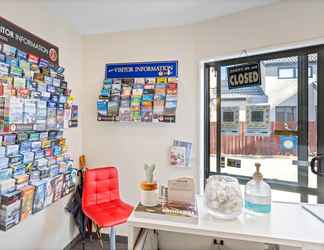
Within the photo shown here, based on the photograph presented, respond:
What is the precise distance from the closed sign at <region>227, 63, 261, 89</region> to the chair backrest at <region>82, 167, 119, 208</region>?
1537mm

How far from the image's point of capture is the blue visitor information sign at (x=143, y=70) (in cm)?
236

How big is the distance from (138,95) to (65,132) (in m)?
0.85

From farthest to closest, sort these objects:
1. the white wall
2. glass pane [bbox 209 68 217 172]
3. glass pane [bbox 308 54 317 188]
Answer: glass pane [bbox 209 68 217 172] → glass pane [bbox 308 54 317 188] → the white wall

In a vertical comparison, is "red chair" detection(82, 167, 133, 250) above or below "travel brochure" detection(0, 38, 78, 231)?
below

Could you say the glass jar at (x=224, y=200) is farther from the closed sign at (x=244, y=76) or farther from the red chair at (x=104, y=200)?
the closed sign at (x=244, y=76)

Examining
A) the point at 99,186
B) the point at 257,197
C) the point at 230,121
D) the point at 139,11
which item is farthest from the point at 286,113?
the point at 99,186

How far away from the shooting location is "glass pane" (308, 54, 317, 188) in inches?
72.0

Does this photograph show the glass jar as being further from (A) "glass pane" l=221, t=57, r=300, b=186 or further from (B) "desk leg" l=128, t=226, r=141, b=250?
(A) "glass pane" l=221, t=57, r=300, b=186

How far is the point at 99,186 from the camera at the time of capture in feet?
7.13

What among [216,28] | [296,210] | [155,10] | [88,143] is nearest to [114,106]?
[88,143]

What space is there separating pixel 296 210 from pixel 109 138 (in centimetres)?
192

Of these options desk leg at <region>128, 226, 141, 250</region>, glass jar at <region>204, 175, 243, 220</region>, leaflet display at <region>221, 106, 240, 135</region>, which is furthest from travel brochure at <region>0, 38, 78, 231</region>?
leaflet display at <region>221, 106, 240, 135</region>

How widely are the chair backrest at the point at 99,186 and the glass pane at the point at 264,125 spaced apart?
3.85 feet

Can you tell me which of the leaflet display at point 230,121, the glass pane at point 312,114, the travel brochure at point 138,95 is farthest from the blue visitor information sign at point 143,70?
the glass pane at point 312,114
